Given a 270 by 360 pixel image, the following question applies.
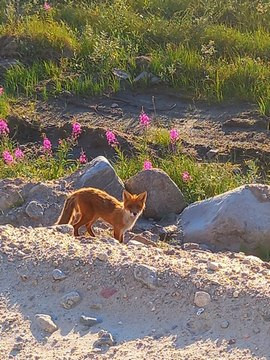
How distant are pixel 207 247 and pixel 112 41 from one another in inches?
240

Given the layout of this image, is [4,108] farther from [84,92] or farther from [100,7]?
[100,7]

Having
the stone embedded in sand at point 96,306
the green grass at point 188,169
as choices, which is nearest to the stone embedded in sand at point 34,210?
the green grass at point 188,169

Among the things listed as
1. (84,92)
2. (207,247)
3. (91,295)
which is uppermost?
(91,295)

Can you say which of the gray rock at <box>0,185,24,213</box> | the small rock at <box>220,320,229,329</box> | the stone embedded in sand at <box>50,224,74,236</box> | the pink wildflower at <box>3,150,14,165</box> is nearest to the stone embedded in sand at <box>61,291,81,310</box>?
the small rock at <box>220,320,229,329</box>

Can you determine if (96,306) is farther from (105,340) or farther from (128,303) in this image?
(105,340)

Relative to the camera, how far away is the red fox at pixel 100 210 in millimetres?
7195

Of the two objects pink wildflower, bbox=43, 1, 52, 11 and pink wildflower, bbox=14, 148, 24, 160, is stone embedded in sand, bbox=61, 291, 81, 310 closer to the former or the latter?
pink wildflower, bbox=14, 148, 24, 160

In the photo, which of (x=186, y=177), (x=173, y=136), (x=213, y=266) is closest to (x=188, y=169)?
(x=186, y=177)

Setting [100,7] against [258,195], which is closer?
[258,195]

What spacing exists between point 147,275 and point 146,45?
25.4 ft

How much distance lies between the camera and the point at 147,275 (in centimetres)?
543

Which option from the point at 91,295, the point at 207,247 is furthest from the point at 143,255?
the point at 207,247

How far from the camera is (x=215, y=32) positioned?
12.8 metres

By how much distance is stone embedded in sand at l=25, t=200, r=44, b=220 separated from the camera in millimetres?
7605
